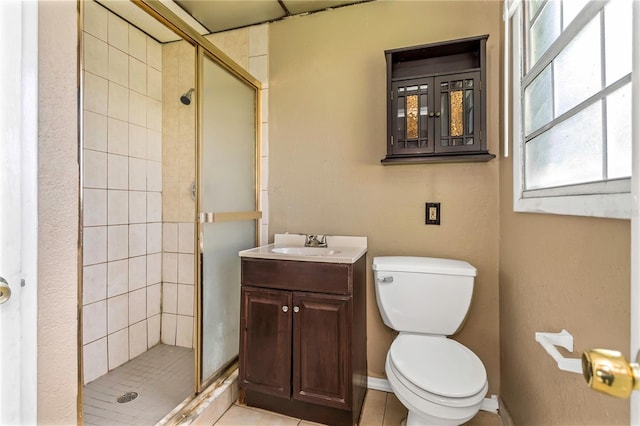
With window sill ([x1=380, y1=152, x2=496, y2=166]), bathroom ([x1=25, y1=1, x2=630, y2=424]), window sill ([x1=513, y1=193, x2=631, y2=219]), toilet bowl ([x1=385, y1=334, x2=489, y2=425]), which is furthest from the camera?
window sill ([x1=380, y1=152, x2=496, y2=166])

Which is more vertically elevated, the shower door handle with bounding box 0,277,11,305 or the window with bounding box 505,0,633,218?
the window with bounding box 505,0,633,218

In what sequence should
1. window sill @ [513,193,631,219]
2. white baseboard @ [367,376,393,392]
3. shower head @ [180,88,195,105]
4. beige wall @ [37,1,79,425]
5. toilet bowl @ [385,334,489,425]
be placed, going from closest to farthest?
1. window sill @ [513,193,631,219]
2. beige wall @ [37,1,79,425]
3. toilet bowl @ [385,334,489,425]
4. white baseboard @ [367,376,393,392]
5. shower head @ [180,88,195,105]

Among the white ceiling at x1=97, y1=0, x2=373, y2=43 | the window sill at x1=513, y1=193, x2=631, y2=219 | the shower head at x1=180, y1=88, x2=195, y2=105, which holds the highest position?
the white ceiling at x1=97, y1=0, x2=373, y2=43

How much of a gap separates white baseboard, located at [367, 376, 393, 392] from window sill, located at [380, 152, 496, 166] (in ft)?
4.38

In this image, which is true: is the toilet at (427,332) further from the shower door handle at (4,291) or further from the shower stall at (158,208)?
the shower door handle at (4,291)

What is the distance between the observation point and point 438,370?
123 centimetres

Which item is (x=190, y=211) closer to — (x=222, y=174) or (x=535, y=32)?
(x=222, y=174)

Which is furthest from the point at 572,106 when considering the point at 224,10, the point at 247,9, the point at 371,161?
the point at 224,10

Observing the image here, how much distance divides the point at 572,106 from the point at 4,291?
1.72 meters

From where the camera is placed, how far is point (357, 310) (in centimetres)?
154

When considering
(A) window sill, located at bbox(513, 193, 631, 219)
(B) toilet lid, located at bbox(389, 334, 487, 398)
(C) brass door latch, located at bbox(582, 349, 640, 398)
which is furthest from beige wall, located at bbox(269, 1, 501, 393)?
(C) brass door latch, located at bbox(582, 349, 640, 398)

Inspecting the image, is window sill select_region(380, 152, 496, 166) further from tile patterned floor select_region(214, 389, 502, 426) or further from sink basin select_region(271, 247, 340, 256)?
tile patterned floor select_region(214, 389, 502, 426)

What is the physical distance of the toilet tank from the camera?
1484 mm

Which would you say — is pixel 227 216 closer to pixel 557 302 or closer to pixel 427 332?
pixel 427 332
